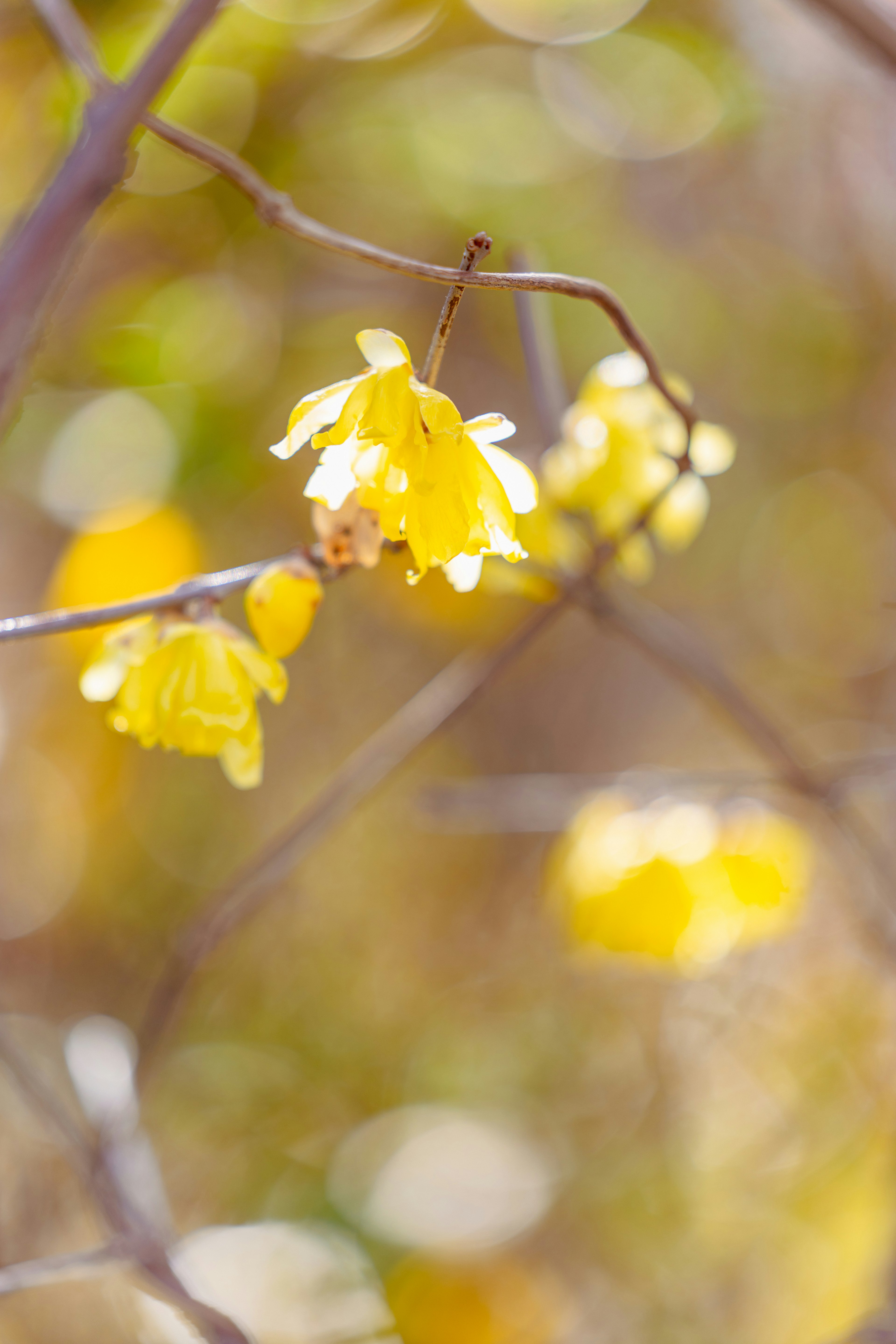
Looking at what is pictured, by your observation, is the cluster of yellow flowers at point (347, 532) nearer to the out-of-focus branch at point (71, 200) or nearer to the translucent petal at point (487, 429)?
the translucent petal at point (487, 429)

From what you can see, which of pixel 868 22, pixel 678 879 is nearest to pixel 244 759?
pixel 678 879

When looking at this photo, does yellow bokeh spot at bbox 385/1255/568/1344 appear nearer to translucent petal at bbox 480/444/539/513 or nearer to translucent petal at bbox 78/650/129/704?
translucent petal at bbox 78/650/129/704

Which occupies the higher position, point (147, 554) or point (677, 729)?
point (147, 554)

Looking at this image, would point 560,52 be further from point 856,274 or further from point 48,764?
point 48,764

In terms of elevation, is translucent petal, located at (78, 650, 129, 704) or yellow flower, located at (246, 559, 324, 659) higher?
yellow flower, located at (246, 559, 324, 659)

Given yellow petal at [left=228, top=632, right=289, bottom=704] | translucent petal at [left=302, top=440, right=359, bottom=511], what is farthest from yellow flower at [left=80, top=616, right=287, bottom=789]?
translucent petal at [left=302, top=440, right=359, bottom=511]

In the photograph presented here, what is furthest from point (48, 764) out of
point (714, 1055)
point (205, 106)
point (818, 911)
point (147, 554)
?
point (818, 911)

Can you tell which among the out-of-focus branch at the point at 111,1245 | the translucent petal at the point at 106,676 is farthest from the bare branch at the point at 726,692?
the out-of-focus branch at the point at 111,1245
